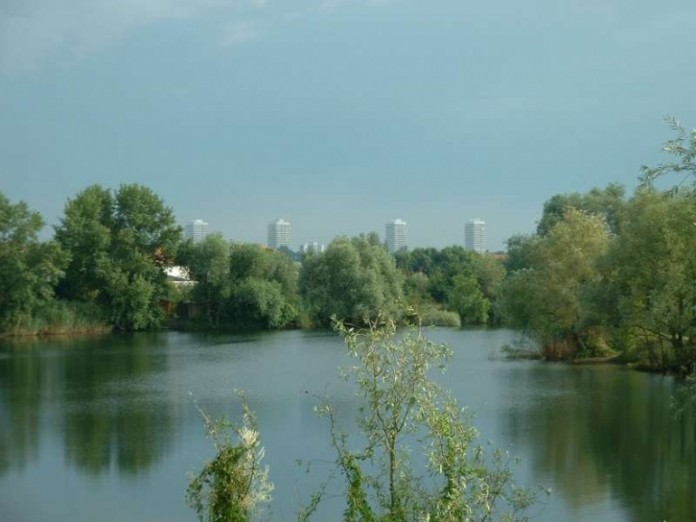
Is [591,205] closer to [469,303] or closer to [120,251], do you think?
[469,303]

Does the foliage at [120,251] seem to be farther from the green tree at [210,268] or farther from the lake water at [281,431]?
the lake water at [281,431]

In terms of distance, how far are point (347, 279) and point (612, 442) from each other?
110 feet

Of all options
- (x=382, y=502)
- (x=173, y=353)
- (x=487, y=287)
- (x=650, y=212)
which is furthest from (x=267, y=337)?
(x=382, y=502)

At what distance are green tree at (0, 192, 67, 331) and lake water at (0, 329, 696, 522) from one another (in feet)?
38.5

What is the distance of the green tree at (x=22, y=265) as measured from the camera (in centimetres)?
4369

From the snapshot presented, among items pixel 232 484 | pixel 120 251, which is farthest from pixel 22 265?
pixel 232 484

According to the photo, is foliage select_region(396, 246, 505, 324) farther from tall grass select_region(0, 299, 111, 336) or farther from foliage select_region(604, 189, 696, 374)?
foliage select_region(604, 189, 696, 374)

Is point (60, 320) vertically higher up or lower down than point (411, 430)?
higher up

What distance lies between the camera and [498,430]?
17688mm

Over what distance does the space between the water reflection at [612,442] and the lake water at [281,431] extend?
0.04 metres

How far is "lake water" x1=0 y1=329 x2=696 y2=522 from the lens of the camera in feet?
41.8

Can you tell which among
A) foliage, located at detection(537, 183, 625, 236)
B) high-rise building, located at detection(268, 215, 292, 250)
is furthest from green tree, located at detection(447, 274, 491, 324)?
high-rise building, located at detection(268, 215, 292, 250)

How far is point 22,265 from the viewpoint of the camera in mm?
43688

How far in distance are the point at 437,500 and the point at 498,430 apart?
36.4 feet
